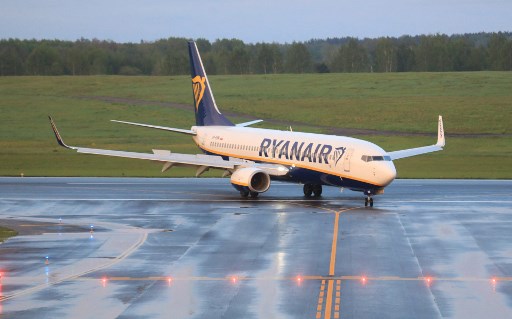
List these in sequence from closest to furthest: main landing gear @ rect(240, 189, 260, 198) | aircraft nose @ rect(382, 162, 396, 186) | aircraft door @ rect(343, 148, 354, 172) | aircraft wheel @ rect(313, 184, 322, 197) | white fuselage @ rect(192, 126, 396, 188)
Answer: aircraft nose @ rect(382, 162, 396, 186) < white fuselage @ rect(192, 126, 396, 188) < aircraft door @ rect(343, 148, 354, 172) < main landing gear @ rect(240, 189, 260, 198) < aircraft wheel @ rect(313, 184, 322, 197)

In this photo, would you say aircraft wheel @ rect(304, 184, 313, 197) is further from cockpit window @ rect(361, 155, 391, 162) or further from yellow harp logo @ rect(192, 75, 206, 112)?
yellow harp logo @ rect(192, 75, 206, 112)

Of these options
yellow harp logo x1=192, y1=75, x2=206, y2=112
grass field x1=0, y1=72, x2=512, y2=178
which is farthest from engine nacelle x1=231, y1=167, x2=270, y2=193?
grass field x1=0, y1=72, x2=512, y2=178

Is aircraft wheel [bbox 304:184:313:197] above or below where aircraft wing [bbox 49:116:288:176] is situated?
below

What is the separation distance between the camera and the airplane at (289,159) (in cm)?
5638

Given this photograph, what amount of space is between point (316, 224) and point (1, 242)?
1475 cm

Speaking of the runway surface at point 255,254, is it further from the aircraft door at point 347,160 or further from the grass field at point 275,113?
the grass field at point 275,113

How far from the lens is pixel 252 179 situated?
60875mm

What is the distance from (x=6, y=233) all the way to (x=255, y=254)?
12644 mm

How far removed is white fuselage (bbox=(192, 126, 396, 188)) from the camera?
5600 centimetres

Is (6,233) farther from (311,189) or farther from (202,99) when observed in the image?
(202,99)

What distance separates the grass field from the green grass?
31335mm

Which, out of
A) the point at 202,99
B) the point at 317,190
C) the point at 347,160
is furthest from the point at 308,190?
the point at 202,99

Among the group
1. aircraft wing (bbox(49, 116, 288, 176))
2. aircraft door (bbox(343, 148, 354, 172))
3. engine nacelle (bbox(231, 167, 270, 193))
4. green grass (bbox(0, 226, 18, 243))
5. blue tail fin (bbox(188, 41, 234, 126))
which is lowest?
green grass (bbox(0, 226, 18, 243))

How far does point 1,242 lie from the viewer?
4400cm
